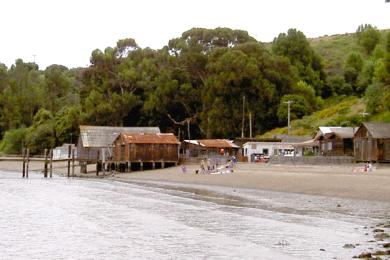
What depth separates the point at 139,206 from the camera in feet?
112

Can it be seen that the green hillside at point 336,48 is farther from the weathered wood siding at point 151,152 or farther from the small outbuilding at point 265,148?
the weathered wood siding at point 151,152

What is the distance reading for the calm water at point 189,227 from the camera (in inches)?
716

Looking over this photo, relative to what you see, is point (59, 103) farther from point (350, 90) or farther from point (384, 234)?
point (384, 234)

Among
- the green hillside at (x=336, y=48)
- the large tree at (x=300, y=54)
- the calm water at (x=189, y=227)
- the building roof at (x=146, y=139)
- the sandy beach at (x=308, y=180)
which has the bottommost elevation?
the calm water at (x=189, y=227)

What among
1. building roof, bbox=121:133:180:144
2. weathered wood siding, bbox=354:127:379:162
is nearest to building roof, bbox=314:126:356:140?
weathered wood siding, bbox=354:127:379:162

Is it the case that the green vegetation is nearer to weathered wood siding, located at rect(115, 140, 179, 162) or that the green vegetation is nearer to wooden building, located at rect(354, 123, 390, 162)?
weathered wood siding, located at rect(115, 140, 179, 162)

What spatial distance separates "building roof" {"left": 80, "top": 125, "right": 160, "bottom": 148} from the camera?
88500mm

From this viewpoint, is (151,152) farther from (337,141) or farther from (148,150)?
(337,141)

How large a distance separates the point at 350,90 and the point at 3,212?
84.2 m

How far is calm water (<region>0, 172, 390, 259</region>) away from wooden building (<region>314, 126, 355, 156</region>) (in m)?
32.0

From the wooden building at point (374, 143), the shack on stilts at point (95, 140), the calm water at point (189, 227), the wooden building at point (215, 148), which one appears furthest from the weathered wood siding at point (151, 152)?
the calm water at point (189, 227)

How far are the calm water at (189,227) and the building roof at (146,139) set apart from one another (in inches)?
1626

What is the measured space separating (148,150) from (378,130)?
30491mm

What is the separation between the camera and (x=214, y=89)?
89.2 m
